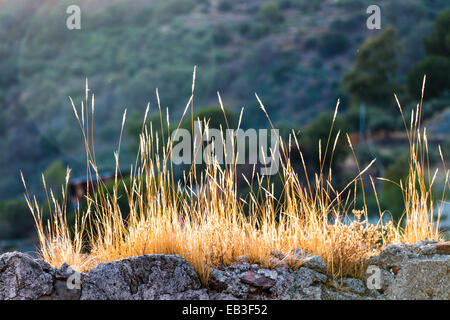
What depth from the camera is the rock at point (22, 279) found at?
235 centimetres

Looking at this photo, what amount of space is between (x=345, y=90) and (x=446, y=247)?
815 inches

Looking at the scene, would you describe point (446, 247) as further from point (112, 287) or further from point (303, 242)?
point (112, 287)

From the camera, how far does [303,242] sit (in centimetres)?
278

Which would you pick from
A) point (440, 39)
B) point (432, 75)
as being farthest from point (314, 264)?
point (440, 39)

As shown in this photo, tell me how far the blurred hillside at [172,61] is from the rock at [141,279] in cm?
1808

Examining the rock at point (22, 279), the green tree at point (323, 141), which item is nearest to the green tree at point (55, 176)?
the green tree at point (323, 141)

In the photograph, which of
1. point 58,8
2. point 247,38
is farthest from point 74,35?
point 247,38

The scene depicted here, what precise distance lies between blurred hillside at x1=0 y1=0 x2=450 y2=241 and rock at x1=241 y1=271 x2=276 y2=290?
715 inches

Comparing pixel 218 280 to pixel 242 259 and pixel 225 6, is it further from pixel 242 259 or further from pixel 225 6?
pixel 225 6

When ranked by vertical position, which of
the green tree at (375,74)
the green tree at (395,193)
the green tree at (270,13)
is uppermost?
the green tree at (270,13)

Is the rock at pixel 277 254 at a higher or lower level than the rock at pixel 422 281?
higher

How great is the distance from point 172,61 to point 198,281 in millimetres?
24480

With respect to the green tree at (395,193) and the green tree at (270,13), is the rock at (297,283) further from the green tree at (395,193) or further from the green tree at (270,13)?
the green tree at (270,13)

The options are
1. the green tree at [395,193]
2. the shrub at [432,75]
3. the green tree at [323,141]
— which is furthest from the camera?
the shrub at [432,75]
